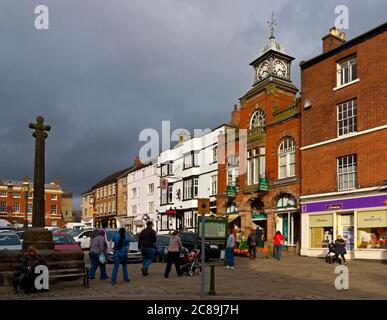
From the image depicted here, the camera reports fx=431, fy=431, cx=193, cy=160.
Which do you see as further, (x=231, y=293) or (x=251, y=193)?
(x=251, y=193)

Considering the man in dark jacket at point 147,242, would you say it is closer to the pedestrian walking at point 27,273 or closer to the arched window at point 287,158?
the pedestrian walking at point 27,273

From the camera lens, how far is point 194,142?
1815 inches

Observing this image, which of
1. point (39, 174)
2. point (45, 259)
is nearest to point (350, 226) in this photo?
point (39, 174)

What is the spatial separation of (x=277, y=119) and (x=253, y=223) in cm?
863

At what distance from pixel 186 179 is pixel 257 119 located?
14.6 meters

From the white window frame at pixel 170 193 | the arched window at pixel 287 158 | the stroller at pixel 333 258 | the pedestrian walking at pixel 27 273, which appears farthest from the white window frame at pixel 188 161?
the pedestrian walking at pixel 27 273

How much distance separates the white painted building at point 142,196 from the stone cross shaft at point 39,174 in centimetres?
3985

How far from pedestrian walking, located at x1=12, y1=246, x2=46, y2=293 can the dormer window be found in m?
21.2

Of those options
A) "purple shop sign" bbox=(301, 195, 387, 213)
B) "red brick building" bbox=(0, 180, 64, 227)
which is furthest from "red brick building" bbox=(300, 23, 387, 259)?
"red brick building" bbox=(0, 180, 64, 227)

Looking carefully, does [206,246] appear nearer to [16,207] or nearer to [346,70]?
[346,70]

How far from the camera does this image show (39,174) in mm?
14320

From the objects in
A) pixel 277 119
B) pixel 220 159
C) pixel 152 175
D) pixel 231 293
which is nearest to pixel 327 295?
pixel 231 293

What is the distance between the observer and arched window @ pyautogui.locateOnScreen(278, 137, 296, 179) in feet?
99.5
